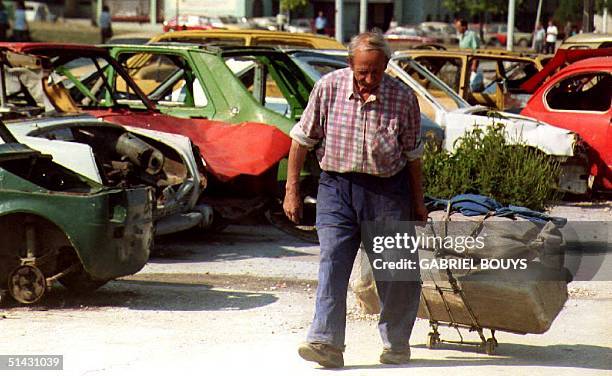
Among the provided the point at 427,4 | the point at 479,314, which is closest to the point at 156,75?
the point at 479,314

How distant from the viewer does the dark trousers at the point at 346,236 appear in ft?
22.4

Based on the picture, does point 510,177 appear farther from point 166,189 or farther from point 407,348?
point 407,348

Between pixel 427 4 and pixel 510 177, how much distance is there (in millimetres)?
78861

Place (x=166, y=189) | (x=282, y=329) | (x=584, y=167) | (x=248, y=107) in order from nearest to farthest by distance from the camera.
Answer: (x=282, y=329) → (x=166, y=189) → (x=248, y=107) → (x=584, y=167)

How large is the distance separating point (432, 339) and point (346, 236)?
96 centimetres

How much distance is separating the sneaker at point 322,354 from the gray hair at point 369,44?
1.50 meters

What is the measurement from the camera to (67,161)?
967 centimetres

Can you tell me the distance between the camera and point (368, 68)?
670 cm

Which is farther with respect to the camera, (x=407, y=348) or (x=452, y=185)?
(x=452, y=185)

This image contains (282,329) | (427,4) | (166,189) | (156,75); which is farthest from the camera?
(427,4)

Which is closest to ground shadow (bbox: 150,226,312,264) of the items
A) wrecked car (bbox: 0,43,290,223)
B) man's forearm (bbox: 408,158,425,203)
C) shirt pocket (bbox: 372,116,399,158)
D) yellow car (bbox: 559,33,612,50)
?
wrecked car (bbox: 0,43,290,223)

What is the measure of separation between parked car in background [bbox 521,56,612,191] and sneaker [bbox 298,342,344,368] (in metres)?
Answer: 8.22

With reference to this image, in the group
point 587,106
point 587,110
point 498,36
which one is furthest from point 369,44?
point 498,36

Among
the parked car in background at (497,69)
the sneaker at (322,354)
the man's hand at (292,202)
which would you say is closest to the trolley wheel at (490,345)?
the sneaker at (322,354)
